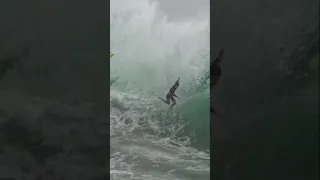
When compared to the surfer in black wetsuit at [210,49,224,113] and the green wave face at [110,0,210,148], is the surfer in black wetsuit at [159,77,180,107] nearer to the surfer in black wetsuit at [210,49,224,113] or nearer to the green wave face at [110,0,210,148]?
the green wave face at [110,0,210,148]

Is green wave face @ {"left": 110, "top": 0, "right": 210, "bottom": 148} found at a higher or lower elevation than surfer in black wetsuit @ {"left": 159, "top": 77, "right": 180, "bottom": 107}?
higher

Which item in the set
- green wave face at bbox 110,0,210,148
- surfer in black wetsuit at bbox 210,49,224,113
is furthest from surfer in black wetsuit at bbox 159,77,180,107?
surfer in black wetsuit at bbox 210,49,224,113

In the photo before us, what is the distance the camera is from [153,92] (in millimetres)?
2012

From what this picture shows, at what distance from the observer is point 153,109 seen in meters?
2.01

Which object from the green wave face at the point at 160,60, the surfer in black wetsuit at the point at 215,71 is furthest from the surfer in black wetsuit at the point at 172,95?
the surfer in black wetsuit at the point at 215,71

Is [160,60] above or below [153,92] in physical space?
above

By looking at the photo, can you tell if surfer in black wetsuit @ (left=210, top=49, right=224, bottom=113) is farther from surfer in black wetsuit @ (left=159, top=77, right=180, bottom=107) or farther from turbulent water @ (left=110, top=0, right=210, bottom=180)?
surfer in black wetsuit @ (left=159, top=77, right=180, bottom=107)

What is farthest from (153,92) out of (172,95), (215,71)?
(215,71)

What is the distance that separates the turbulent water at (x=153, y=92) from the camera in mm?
1995

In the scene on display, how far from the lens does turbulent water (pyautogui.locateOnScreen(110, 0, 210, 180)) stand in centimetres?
200

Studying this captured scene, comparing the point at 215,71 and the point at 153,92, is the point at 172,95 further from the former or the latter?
the point at 215,71
